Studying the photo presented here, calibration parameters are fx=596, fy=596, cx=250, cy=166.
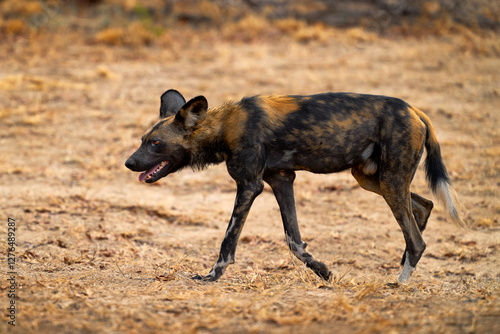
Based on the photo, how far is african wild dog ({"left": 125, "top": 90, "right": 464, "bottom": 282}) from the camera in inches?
167

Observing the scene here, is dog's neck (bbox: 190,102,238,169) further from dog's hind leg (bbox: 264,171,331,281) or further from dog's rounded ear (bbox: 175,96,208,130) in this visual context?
dog's hind leg (bbox: 264,171,331,281)

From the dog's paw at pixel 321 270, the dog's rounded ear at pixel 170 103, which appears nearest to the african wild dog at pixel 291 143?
the dog's paw at pixel 321 270

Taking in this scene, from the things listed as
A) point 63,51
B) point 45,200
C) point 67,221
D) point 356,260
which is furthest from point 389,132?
point 63,51

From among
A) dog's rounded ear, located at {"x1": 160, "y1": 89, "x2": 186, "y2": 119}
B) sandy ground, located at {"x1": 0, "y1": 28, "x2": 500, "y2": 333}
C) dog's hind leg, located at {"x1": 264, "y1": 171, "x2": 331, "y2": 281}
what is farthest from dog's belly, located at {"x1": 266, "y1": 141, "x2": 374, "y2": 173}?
dog's rounded ear, located at {"x1": 160, "y1": 89, "x2": 186, "y2": 119}

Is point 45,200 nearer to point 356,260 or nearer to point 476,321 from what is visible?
point 356,260

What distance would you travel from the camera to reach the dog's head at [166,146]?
14.2ft

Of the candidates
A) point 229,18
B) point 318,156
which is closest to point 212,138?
point 318,156

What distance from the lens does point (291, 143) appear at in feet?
14.1

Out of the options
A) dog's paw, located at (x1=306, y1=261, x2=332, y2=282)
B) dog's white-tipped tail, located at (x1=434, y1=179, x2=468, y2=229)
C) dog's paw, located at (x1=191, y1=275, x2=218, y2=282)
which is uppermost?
dog's white-tipped tail, located at (x1=434, y1=179, x2=468, y2=229)

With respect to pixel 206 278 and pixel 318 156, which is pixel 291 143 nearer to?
pixel 318 156

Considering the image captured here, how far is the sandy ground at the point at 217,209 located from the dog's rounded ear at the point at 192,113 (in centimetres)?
112

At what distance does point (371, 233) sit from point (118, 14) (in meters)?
9.64

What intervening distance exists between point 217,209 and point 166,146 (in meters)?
2.18

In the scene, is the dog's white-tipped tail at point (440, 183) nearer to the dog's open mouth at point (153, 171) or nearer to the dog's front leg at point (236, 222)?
the dog's front leg at point (236, 222)
